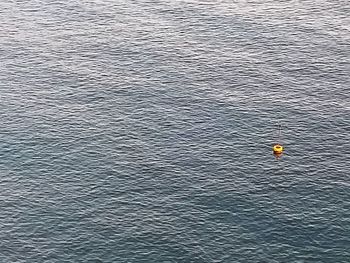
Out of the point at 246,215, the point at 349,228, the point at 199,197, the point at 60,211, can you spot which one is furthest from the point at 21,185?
the point at 349,228

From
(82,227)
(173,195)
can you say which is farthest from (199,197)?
(82,227)

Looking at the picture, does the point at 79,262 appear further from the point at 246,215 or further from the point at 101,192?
the point at 246,215

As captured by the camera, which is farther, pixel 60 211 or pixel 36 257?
pixel 60 211

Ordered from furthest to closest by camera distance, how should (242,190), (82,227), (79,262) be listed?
(242,190) < (82,227) < (79,262)

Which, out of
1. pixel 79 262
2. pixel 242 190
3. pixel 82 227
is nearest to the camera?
pixel 79 262

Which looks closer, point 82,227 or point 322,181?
point 82,227

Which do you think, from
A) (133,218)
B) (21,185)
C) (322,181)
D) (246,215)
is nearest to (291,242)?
(246,215)

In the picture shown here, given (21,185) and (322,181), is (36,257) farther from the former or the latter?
(322,181)

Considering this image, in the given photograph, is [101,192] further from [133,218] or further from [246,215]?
[246,215]
